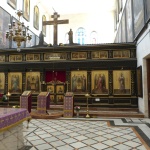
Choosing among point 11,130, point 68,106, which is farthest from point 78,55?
point 11,130

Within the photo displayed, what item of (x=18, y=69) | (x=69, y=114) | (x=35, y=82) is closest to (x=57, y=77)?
(x=35, y=82)

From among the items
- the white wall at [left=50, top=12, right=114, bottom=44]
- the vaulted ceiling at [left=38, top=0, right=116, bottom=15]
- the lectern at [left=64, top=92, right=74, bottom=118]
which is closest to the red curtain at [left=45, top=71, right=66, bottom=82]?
the lectern at [left=64, top=92, right=74, bottom=118]

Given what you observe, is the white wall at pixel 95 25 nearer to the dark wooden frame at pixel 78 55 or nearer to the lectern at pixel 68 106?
the dark wooden frame at pixel 78 55

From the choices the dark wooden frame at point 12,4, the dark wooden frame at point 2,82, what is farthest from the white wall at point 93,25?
the dark wooden frame at point 2,82

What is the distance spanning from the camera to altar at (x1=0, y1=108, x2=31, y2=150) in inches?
155

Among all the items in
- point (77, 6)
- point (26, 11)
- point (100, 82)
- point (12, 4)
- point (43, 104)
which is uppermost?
point (77, 6)

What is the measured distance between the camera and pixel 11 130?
4.48 m

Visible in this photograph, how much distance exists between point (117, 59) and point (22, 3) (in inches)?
427

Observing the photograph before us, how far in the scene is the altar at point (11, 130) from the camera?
155 inches

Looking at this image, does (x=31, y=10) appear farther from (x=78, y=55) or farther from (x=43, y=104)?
(x=43, y=104)

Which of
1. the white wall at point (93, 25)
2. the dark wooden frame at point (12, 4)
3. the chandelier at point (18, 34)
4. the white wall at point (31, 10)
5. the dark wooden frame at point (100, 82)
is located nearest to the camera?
the chandelier at point (18, 34)

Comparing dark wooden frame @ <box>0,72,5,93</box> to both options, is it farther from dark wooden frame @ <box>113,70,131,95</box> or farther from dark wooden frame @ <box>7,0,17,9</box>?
dark wooden frame @ <box>113,70,131,95</box>

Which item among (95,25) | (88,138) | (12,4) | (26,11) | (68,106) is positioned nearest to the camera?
(88,138)

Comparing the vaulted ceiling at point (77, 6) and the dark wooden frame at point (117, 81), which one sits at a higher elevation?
the vaulted ceiling at point (77, 6)
